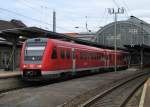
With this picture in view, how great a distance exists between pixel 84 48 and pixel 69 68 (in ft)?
16.9

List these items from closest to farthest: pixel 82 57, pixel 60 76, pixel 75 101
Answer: pixel 75 101 → pixel 60 76 → pixel 82 57

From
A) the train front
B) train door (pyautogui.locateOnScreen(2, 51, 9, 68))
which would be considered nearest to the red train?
the train front

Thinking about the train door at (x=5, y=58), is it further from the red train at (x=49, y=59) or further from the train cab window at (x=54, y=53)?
the train cab window at (x=54, y=53)


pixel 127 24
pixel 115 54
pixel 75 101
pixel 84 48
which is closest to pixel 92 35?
pixel 127 24

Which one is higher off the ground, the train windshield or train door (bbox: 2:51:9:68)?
the train windshield

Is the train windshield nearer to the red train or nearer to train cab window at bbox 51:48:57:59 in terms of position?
the red train

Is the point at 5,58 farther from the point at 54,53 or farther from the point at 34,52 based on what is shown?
the point at 34,52

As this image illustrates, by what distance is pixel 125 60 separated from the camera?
55.6 m

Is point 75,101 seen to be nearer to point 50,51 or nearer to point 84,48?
point 50,51

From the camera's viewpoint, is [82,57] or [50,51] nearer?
[50,51]

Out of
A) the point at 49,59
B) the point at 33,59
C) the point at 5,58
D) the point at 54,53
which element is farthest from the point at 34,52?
the point at 5,58

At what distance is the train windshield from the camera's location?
23.6 metres

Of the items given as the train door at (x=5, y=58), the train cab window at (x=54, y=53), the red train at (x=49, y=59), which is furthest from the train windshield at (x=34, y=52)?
the train door at (x=5, y=58)

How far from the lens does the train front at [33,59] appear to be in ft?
76.1
